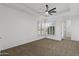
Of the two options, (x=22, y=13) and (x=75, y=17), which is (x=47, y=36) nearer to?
(x=75, y=17)

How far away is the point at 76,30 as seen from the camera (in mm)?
5891

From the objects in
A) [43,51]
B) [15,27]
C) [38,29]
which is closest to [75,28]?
[38,29]

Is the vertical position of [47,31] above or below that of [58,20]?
below

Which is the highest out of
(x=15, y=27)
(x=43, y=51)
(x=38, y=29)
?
(x=15, y=27)

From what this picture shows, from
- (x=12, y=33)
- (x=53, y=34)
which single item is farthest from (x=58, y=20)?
(x=12, y=33)

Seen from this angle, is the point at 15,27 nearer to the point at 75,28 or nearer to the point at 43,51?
the point at 43,51

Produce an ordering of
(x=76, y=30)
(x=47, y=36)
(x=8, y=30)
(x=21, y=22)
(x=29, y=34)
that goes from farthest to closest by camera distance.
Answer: (x=47, y=36), (x=76, y=30), (x=29, y=34), (x=21, y=22), (x=8, y=30)

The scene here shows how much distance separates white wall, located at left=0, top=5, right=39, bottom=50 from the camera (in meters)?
3.68

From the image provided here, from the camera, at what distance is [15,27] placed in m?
4.32

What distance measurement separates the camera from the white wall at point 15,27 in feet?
12.1

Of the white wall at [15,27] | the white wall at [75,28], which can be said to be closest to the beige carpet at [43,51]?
the white wall at [15,27]

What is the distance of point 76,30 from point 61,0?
5.33 metres

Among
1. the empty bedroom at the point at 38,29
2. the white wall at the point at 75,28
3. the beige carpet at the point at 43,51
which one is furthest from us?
the white wall at the point at 75,28

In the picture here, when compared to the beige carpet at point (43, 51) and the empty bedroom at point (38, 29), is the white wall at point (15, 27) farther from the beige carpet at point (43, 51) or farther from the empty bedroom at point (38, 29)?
the beige carpet at point (43, 51)
